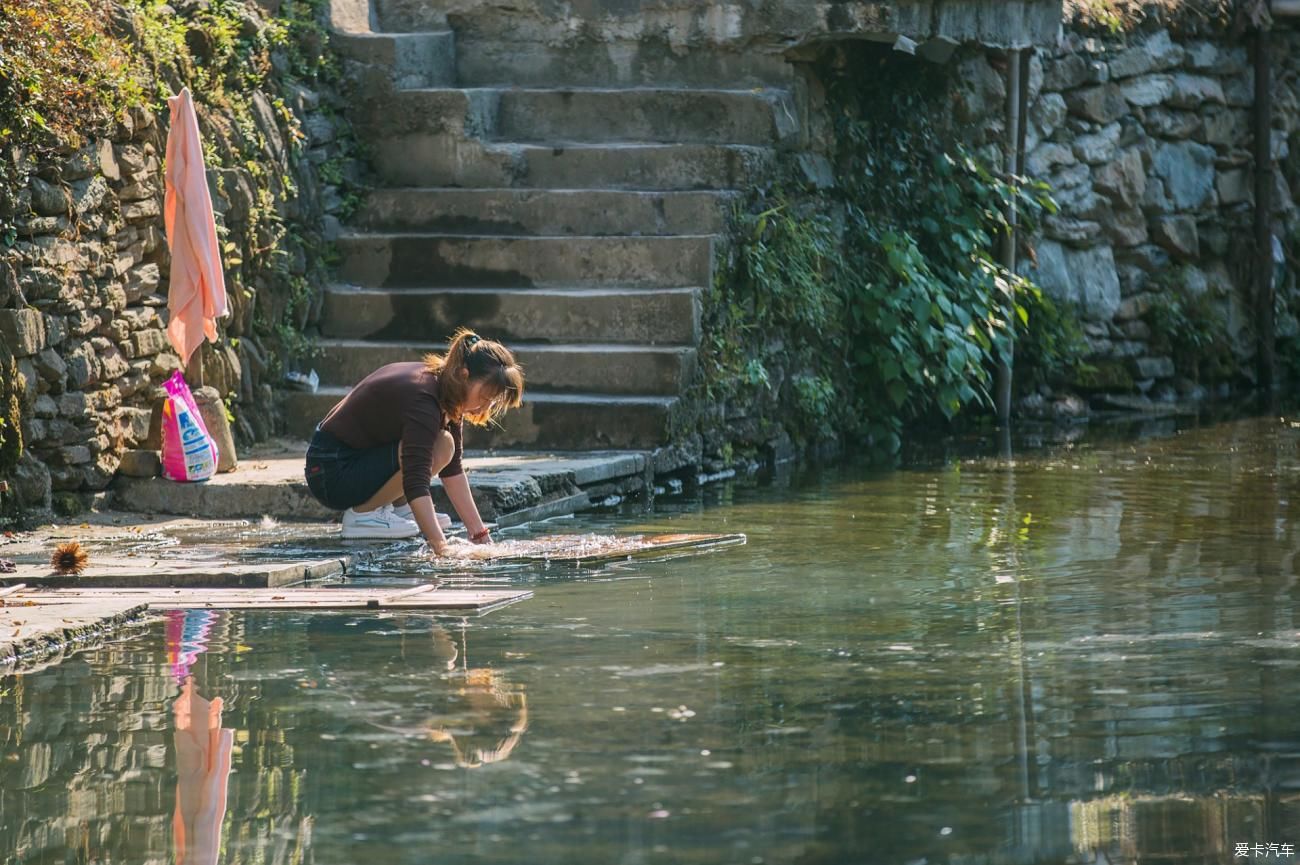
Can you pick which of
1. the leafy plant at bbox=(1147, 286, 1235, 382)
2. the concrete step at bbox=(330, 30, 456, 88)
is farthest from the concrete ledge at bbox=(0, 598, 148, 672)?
the leafy plant at bbox=(1147, 286, 1235, 382)

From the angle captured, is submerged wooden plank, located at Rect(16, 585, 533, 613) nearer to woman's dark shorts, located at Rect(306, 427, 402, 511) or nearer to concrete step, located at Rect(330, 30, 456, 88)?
woman's dark shorts, located at Rect(306, 427, 402, 511)

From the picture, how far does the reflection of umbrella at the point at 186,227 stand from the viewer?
29.2 feet

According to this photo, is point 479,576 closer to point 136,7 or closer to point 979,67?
point 136,7

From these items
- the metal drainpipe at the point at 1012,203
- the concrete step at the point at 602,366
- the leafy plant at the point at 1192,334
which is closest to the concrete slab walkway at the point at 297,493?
the concrete step at the point at 602,366

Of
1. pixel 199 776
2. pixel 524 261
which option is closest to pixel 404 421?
pixel 199 776

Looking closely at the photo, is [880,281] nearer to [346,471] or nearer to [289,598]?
[346,471]

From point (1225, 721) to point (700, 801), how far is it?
4.55 feet

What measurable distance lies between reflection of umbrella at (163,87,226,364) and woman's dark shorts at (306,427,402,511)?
1268 mm

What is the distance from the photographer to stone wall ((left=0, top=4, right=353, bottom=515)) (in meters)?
8.27

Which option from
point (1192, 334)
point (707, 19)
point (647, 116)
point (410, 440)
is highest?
point (707, 19)

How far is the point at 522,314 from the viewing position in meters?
10.9

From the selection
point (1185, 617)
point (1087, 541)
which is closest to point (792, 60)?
point (1087, 541)

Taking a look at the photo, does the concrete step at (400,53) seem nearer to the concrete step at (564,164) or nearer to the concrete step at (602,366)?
the concrete step at (564,164)

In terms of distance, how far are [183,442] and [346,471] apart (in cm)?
125
